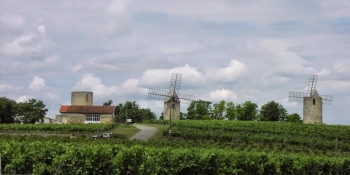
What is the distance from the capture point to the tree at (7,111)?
91.5 m

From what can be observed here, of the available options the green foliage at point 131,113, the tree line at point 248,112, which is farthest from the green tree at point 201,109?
the green foliage at point 131,113

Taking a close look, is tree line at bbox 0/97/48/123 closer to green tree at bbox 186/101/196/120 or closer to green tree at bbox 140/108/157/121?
green tree at bbox 186/101/196/120

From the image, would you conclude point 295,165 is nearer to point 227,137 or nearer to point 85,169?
point 85,169

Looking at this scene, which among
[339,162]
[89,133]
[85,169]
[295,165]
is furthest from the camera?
[89,133]

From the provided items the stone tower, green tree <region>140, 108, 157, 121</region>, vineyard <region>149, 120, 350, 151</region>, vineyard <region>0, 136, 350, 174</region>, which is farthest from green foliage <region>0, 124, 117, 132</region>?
green tree <region>140, 108, 157, 121</region>

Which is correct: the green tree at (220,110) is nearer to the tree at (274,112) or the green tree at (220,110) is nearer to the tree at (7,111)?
the tree at (274,112)

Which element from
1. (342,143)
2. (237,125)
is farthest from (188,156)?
(237,125)

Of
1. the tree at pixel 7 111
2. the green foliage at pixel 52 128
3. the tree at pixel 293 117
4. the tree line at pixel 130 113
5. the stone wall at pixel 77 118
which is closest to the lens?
the green foliage at pixel 52 128

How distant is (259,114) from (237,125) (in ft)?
111

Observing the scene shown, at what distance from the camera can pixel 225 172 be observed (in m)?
27.6

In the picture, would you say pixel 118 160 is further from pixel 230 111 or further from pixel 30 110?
pixel 230 111

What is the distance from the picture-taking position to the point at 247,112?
114m

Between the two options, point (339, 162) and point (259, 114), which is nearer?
point (339, 162)

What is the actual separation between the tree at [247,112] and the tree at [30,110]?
139 feet
